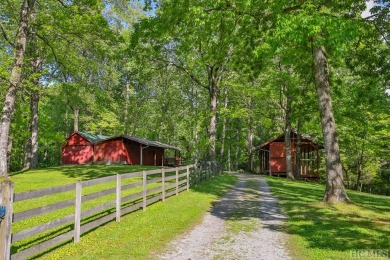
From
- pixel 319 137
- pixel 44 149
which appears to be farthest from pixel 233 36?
pixel 44 149

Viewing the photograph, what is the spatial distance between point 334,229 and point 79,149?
38.8m

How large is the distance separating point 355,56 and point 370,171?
32.9 meters

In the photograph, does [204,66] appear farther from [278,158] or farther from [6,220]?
[6,220]

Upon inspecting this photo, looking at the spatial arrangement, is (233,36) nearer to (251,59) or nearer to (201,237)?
(251,59)

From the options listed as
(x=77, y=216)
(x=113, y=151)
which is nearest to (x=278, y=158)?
(x=113, y=151)

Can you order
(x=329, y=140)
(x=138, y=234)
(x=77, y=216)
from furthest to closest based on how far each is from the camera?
(x=329, y=140) < (x=138, y=234) < (x=77, y=216)

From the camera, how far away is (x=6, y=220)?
17.1ft

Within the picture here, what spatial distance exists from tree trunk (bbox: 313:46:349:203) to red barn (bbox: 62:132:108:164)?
110 feet

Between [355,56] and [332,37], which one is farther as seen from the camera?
[355,56]

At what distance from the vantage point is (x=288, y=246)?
24.4 ft

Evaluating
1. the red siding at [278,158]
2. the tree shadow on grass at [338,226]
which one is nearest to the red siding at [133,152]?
the red siding at [278,158]

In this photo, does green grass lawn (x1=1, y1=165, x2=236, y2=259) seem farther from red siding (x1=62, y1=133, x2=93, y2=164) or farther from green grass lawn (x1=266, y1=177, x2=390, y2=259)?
red siding (x1=62, y1=133, x2=93, y2=164)

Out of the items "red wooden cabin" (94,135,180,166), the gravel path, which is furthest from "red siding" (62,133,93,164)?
the gravel path

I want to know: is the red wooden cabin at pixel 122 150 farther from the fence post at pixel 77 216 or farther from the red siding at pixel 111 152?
the fence post at pixel 77 216
